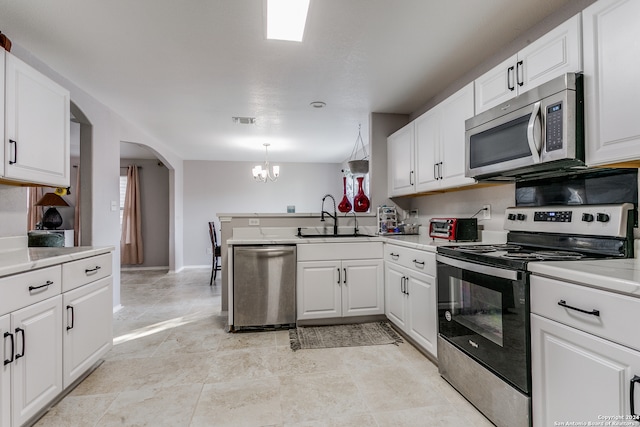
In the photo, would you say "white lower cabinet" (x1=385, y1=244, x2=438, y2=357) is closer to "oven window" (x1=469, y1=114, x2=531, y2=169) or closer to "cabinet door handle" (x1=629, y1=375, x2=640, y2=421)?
"oven window" (x1=469, y1=114, x2=531, y2=169)

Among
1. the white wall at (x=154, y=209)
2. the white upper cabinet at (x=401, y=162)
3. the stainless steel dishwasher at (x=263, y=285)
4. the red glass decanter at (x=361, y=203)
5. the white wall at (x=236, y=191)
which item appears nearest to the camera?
the stainless steel dishwasher at (x=263, y=285)

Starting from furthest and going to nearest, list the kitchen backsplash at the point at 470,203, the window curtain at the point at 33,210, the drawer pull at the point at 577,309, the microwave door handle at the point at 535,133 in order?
the window curtain at the point at 33,210
the kitchen backsplash at the point at 470,203
the microwave door handle at the point at 535,133
the drawer pull at the point at 577,309

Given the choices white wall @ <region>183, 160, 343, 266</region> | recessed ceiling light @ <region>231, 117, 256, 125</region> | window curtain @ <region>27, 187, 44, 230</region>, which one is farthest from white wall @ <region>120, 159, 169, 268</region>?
recessed ceiling light @ <region>231, 117, 256, 125</region>

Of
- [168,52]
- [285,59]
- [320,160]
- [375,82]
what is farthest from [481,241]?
[320,160]

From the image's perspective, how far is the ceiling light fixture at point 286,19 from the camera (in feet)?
6.22

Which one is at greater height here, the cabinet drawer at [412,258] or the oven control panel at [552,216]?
the oven control panel at [552,216]

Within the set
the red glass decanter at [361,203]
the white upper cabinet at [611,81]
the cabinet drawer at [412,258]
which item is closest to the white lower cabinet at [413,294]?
the cabinet drawer at [412,258]

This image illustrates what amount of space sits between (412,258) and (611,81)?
1574mm

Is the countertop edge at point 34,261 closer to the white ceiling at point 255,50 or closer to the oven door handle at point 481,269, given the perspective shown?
the white ceiling at point 255,50

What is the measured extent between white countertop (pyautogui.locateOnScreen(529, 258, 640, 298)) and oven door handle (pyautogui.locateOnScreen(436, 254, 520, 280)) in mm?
96

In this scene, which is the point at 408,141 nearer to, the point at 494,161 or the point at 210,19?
the point at 494,161

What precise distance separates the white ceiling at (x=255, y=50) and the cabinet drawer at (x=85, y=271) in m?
1.58

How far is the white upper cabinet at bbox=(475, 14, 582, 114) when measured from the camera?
1.55 metres

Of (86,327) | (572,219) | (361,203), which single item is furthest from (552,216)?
(86,327)
